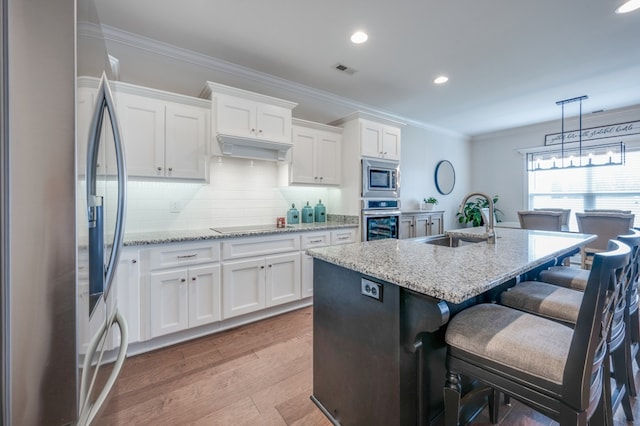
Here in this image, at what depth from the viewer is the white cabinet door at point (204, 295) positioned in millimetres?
2426

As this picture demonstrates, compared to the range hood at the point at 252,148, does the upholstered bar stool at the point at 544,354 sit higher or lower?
lower

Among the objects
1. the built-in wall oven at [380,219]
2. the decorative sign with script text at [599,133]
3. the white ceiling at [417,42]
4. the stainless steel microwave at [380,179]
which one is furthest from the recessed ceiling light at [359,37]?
the decorative sign with script text at [599,133]

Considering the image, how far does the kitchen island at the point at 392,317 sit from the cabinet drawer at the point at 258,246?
123cm

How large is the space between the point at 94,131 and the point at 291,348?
2.14 meters

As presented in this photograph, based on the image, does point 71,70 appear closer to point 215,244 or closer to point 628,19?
point 215,244

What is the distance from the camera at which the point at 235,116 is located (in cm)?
278

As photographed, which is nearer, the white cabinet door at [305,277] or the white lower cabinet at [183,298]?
the white lower cabinet at [183,298]

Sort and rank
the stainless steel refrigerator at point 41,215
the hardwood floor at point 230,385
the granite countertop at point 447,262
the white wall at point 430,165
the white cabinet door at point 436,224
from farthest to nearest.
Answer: the white wall at point 430,165 → the white cabinet door at point 436,224 → the hardwood floor at point 230,385 → the granite countertop at point 447,262 → the stainless steel refrigerator at point 41,215

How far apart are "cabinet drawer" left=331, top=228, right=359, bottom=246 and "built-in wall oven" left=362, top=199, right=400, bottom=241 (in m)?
0.14

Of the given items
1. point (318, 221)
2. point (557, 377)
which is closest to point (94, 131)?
point (557, 377)

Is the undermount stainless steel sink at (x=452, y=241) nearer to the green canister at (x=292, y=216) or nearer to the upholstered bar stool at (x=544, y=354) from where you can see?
the upholstered bar stool at (x=544, y=354)

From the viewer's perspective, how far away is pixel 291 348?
235cm

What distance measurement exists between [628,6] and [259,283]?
390 cm

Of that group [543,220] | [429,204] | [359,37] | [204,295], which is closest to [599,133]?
[543,220]
